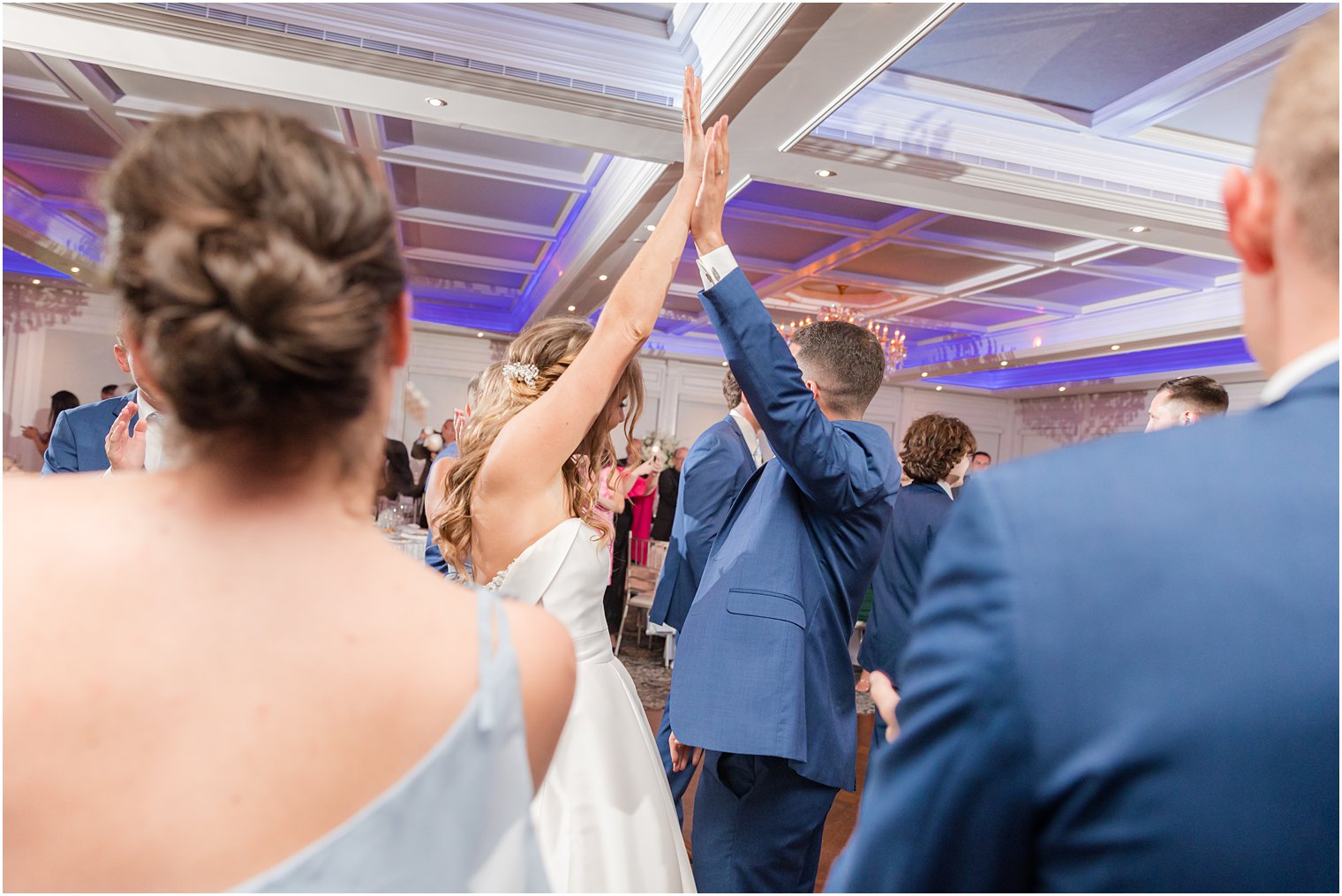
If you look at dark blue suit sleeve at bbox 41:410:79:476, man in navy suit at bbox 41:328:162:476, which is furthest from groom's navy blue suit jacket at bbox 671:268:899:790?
dark blue suit sleeve at bbox 41:410:79:476

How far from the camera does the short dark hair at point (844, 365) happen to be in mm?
2270

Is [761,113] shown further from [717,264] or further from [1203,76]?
[717,264]

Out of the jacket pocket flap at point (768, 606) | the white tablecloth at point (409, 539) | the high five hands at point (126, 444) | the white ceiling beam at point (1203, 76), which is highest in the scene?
the white ceiling beam at point (1203, 76)

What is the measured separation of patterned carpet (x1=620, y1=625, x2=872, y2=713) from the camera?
17.9ft

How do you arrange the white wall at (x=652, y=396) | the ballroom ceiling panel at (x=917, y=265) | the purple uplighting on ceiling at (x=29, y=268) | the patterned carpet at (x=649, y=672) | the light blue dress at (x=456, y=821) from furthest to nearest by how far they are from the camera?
the white wall at (x=652, y=396) < the purple uplighting on ceiling at (x=29, y=268) < the ballroom ceiling panel at (x=917, y=265) < the patterned carpet at (x=649, y=672) < the light blue dress at (x=456, y=821)

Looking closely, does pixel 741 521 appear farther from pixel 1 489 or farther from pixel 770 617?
pixel 1 489

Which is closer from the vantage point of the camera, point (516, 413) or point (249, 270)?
point (249, 270)

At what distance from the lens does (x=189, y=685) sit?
63cm

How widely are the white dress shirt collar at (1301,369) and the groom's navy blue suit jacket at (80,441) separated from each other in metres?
3.06

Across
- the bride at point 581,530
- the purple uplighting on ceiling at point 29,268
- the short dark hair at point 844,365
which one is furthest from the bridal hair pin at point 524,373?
the purple uplighting on ceiling at point 29,268

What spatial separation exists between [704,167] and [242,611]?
1281 mm

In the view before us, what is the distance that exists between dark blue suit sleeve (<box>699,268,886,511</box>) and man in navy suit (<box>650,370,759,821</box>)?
4.25 ft

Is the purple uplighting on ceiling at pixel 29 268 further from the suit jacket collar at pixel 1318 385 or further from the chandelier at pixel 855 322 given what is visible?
the suit jacket collar at pixel 1318 385

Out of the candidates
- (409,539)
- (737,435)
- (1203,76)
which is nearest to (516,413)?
(737,435)
